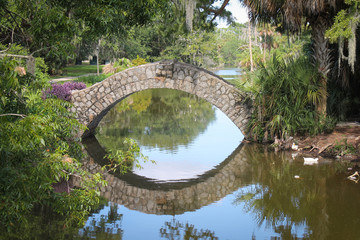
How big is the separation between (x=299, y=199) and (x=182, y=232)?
8.79 feet

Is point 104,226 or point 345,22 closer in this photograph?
point 104,226

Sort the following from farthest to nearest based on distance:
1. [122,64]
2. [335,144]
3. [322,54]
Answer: [122,64], [322,54], [335,144]

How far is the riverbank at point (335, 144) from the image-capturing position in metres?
12.0

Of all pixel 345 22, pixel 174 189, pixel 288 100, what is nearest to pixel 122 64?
pixel 288 100

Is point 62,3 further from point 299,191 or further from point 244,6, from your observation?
point 244,6

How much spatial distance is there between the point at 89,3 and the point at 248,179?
5.49 meters

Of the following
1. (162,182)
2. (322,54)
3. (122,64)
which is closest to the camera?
(162,182)

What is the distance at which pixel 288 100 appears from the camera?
44.1 feet

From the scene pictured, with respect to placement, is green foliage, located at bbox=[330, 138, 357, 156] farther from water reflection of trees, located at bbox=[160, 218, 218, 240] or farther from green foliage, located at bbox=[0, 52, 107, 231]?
green foliage, located at bbox=[0, 52, 107, 231]

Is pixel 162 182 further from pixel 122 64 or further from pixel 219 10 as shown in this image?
pixel 122 64

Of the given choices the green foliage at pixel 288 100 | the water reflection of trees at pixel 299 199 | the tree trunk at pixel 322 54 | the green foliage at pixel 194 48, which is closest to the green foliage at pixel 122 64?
the green foliage at pixel 194 48

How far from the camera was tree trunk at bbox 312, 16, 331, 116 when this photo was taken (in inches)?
511

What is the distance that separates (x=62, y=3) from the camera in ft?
23.6

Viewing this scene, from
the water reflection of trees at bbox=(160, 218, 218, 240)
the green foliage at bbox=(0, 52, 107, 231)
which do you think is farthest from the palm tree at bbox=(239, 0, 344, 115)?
the green foliage at bbox=(0, 52, 107, 231)
